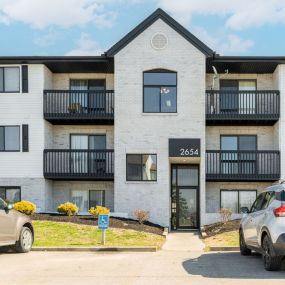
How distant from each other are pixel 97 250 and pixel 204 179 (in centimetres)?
1127

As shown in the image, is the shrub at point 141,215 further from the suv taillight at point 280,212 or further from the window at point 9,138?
the suv taillight at point 280,212

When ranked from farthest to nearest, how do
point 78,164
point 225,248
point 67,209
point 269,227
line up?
1. point 78,164
2. point 67,209
3. point 225,248
4. point 269,227

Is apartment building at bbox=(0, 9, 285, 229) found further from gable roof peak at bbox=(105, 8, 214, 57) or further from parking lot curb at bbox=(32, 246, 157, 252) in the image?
parking lot curb at bbox=(32, 246, 157, 252)

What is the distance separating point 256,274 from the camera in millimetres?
12594

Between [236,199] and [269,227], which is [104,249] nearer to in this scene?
[269,227]

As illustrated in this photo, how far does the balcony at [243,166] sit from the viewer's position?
94.0 ft

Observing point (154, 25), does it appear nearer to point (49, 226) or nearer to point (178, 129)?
point (178, 129)

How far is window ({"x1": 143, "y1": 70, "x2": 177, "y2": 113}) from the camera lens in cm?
2847

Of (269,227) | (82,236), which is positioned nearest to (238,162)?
(82,236)

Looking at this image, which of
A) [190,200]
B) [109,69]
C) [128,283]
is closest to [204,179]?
[190,200]

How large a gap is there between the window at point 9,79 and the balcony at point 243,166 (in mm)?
9421

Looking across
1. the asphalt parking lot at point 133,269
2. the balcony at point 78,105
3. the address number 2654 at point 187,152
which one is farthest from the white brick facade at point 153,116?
the asphalt parking lot at point 133,269

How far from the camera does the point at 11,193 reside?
96.5 feet

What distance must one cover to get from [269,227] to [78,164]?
669 inches
